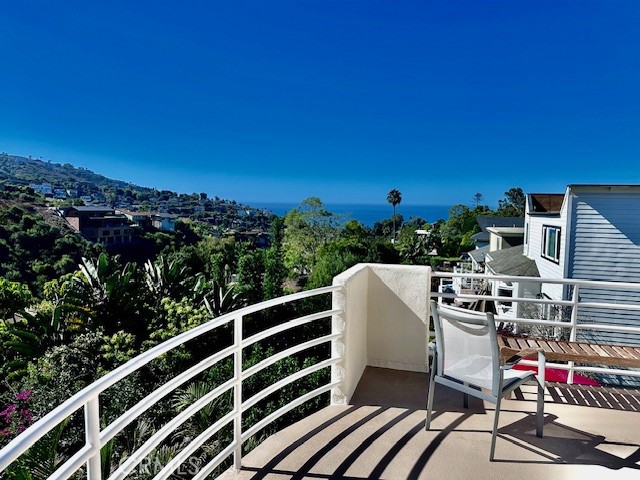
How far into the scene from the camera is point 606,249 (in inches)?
453

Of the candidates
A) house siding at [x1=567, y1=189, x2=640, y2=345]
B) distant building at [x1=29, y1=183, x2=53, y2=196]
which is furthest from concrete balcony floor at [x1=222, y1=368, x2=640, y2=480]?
distant building at [x1=29, y1=183, x2=53, y2=196]

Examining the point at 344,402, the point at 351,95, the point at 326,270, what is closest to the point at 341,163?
the point at 351,95

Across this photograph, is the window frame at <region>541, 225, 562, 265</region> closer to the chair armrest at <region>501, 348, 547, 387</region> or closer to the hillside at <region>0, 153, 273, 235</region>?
the chair armrest at <region>501, 348, 547, 387</region>

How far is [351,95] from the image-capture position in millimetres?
68875

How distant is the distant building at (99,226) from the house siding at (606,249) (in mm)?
38047

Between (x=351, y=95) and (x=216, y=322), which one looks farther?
(x=351, y=95)

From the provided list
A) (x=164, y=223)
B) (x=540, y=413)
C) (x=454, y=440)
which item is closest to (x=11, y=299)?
(x=454, y=440)

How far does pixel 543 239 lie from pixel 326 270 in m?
10.9

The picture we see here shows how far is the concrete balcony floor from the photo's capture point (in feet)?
8.68

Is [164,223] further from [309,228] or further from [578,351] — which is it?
[578,351]

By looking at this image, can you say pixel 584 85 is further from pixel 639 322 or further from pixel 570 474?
pixel 570 474

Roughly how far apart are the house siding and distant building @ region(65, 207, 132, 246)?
3805 centimetres

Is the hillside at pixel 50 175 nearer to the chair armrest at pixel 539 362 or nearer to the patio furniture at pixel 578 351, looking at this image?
the patio furniture at pixel 578 351

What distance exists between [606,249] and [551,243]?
2793 mm
